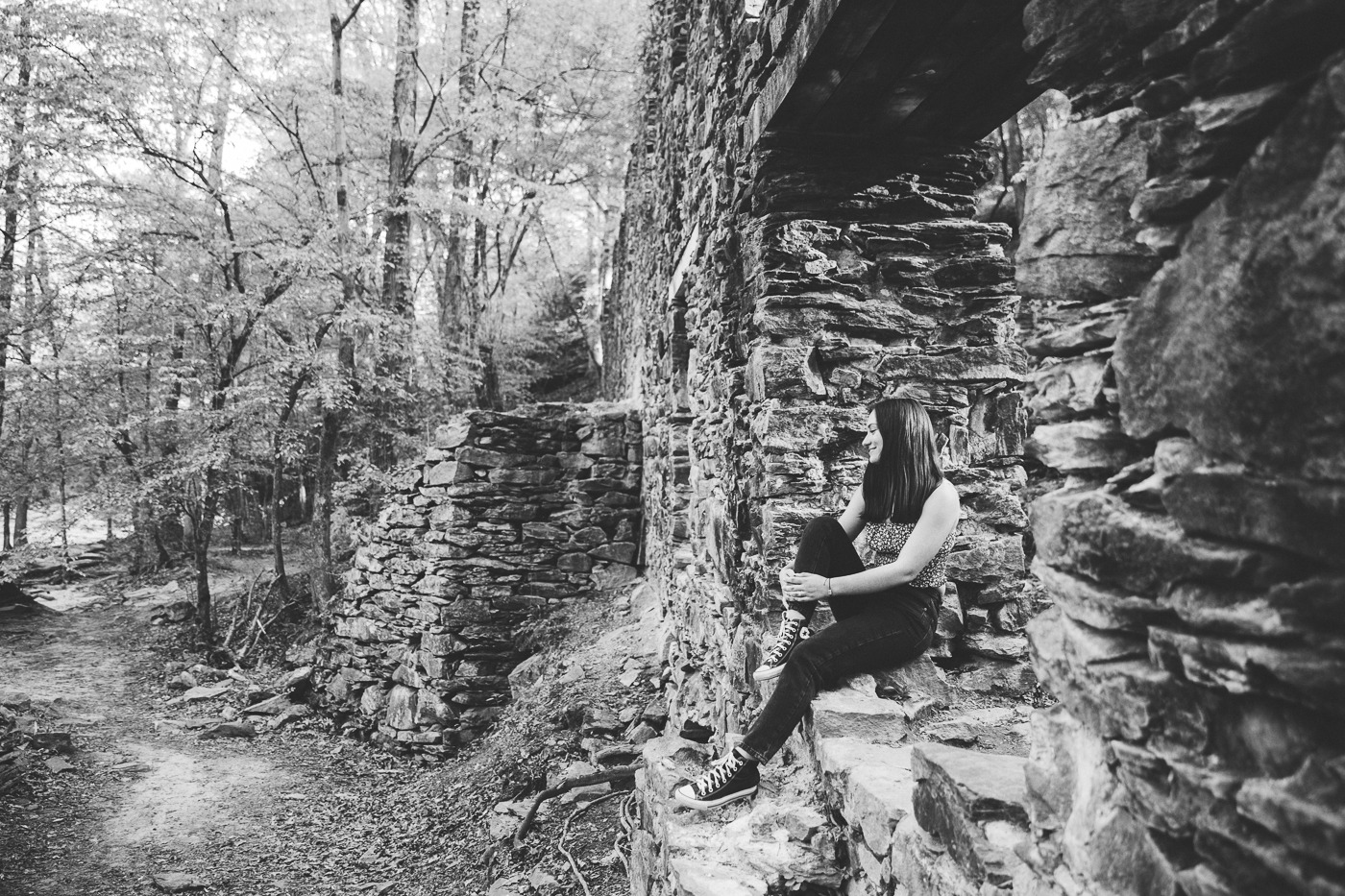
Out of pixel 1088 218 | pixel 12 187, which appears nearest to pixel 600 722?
pixel 1088 218

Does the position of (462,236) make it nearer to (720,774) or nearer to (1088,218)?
(720,774)

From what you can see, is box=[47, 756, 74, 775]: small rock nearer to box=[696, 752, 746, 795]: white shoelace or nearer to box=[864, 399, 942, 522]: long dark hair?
box=[696, 752, 746, 795]: white shoelace

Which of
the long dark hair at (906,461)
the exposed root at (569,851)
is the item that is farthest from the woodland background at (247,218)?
the long dark hair at (906,461)

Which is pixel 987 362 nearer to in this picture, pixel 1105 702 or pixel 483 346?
pixel 1105 702

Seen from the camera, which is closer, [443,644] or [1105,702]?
[1105,702]

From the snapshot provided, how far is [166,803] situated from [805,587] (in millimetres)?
6662

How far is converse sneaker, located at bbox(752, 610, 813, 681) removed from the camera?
301 centimetres

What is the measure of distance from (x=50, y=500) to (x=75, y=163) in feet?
16.8

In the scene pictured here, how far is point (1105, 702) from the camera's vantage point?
129 cm

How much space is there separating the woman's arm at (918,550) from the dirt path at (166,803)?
4622 mm

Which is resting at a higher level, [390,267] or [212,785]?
[390,267]

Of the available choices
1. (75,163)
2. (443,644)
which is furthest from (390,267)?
(443,644)

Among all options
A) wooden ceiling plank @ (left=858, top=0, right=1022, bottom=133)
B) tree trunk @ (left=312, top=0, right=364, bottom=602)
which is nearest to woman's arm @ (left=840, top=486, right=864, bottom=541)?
wooden ceiling plank @ (left=858, top=0, right=1022, bottom=133)

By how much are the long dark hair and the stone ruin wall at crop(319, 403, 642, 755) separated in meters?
5.44
